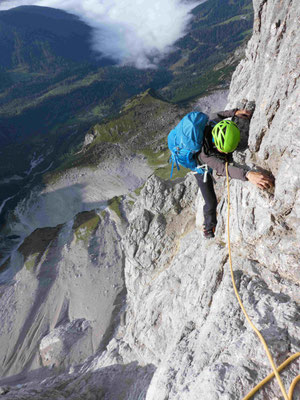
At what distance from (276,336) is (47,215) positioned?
8605 cm

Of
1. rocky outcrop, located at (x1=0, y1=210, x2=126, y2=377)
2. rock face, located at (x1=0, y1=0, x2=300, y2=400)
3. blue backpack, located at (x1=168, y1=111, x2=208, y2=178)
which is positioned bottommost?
rocky outcrop, located at (x1=0, y1=210, x2=126, y2=377)

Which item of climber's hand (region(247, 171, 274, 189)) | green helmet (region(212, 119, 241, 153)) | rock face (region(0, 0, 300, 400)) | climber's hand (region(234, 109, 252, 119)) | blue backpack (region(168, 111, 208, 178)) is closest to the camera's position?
rock face (region(0, 0, 300, 400))

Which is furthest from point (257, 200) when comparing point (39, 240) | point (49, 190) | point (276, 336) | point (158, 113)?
point (158, 113)

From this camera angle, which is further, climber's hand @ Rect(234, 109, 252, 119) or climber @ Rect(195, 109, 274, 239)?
climber's hand @ Rect(234, 109, 252, 119)

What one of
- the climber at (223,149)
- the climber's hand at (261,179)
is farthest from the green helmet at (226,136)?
the climber's hand at (261,179)

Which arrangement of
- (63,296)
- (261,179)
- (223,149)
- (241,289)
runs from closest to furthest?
(261,179), (223,149), (241,289), (63,296)

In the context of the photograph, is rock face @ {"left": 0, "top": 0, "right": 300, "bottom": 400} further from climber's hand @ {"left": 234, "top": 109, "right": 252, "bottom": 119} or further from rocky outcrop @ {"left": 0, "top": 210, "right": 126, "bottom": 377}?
rocky outcrop @ {"left": 0, "top": 210, "right": 126, "bottom": 377}

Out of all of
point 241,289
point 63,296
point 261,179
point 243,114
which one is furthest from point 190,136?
point 63,296

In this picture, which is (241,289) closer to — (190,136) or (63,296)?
(190,136)

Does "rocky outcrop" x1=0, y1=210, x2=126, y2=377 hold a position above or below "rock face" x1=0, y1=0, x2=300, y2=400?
below

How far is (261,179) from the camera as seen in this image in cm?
820

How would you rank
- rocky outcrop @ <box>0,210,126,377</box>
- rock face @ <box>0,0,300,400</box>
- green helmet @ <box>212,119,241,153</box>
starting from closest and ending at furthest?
rock face @ <box>0,0,300,400</box>, green helmet @ <box>212,119,241,153</box>, rocky outcrop @ <box>0,210,126,377</box>

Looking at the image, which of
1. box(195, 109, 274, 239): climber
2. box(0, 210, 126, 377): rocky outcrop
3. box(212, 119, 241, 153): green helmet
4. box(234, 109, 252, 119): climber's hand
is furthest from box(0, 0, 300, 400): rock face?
box(0, 210, 126, 377): rocky outcrop

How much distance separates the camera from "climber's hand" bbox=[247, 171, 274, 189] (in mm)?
8133
